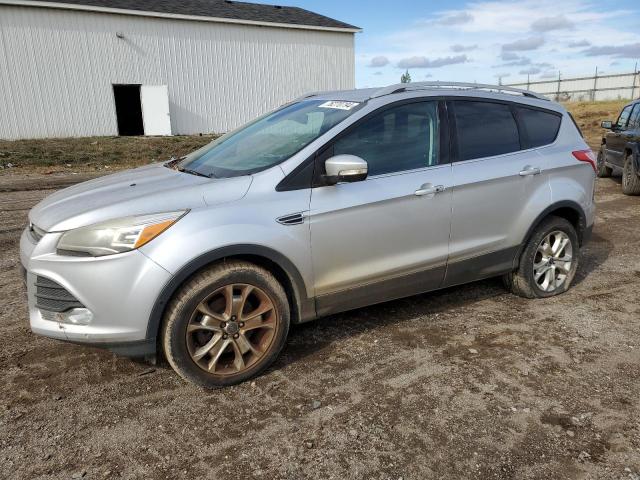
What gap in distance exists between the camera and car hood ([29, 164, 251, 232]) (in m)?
2.95

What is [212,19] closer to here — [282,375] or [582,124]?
[582,124]

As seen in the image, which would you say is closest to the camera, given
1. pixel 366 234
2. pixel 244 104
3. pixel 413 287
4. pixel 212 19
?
pixel 366 234

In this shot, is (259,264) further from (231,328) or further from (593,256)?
(593,256)

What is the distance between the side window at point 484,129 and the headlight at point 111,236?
238 centimetres

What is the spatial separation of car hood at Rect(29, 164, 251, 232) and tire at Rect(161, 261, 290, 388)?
17.1 inches

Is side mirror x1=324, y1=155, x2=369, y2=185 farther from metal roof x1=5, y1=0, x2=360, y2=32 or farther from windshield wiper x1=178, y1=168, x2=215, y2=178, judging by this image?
metal roof x1=5, y1=0, x2=360, y2=32

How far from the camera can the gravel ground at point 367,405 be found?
2.54 meters

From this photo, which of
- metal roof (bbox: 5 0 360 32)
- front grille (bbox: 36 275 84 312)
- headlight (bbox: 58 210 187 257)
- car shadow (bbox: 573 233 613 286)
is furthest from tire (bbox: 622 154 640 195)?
metal roof (bbox: 5 0 360 32)

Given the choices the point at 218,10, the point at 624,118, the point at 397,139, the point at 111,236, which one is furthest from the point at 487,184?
the point at 218,10

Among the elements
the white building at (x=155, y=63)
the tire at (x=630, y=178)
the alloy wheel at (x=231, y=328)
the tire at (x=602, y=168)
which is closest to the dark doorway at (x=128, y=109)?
the white building at (x=155, y=63)

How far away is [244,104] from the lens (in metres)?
25.0

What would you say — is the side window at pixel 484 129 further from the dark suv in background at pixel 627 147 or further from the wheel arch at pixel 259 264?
the dark suv in background at pixel 627 147

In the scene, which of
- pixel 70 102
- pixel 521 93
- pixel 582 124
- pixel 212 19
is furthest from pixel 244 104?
pixel 521 93

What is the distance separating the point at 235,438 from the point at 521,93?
12.2ft
